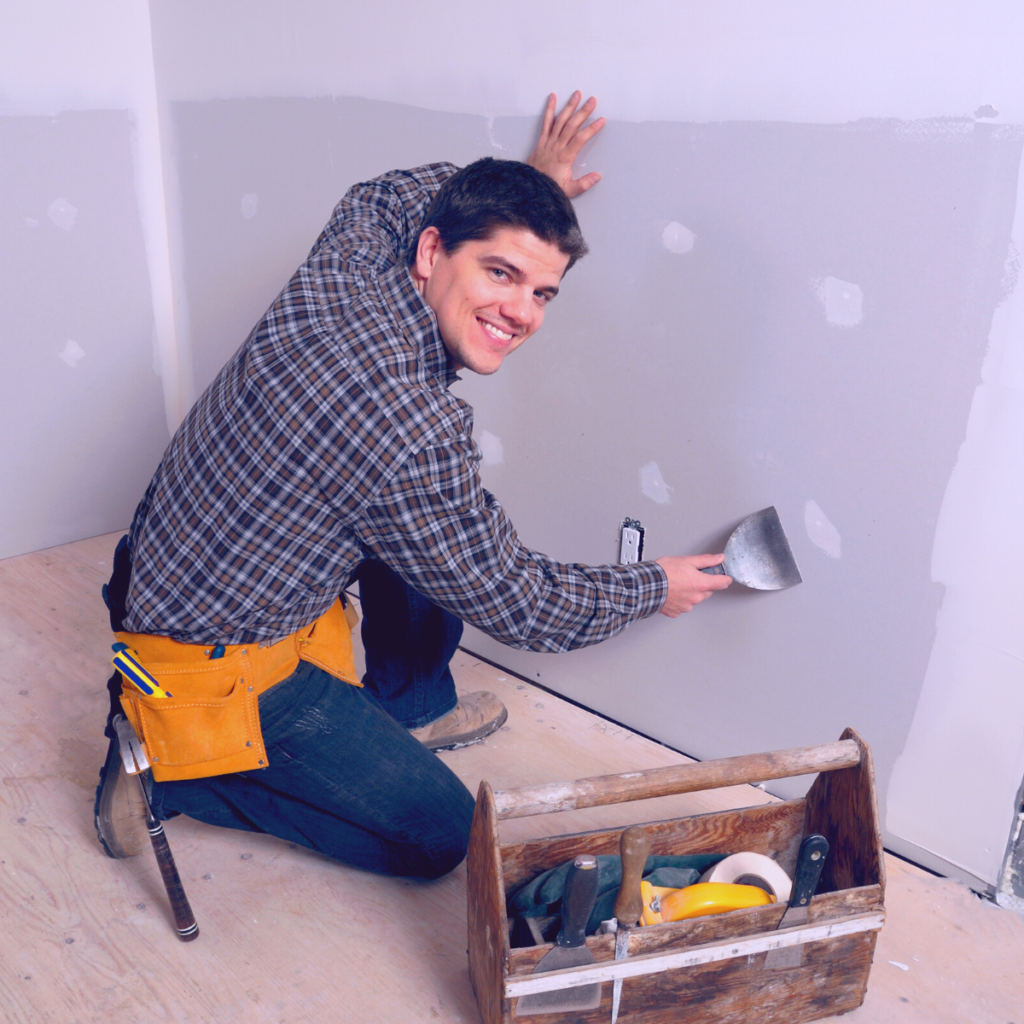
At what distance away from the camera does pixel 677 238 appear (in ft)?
5.69

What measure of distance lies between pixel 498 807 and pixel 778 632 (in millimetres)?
755

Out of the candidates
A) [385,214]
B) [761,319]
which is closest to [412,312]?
[385,214]

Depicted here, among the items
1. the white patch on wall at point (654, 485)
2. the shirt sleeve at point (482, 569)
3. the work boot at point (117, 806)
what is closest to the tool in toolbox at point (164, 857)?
the work boot at point (117, 806)

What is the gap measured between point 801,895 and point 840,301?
90cm

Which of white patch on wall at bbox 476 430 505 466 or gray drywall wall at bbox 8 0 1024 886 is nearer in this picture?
gray drywall wall at bbox 8 0 1024 886

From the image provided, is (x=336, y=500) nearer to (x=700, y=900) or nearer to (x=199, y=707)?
(x=199, y=707)

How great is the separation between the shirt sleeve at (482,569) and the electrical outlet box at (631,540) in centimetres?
39

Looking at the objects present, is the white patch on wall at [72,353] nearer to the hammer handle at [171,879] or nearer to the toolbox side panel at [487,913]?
the hammer handle at [171,879]

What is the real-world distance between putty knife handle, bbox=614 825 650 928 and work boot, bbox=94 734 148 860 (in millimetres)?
879

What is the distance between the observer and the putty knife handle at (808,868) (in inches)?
49.8

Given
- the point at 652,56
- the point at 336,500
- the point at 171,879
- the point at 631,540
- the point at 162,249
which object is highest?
the point at 652,56

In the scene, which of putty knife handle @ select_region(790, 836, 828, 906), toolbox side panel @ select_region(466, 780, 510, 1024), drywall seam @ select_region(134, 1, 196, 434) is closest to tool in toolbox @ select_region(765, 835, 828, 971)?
putty knife handle @ select_region(790, 836, 828, 906)

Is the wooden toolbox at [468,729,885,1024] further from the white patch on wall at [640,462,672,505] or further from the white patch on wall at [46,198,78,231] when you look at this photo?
the white patch on wall at [46,198,78,231]

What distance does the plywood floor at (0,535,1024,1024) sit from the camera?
57.1 inches
